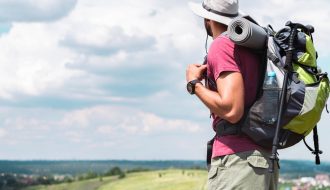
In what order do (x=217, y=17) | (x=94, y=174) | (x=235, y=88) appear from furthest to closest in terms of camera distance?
(x=94, y=174), (x=217, y=17), (x=235, y=88)

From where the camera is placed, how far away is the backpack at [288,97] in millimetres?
4582

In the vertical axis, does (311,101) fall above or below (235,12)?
below

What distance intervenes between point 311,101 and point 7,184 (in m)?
145

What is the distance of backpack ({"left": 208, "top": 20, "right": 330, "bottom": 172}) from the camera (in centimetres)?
458

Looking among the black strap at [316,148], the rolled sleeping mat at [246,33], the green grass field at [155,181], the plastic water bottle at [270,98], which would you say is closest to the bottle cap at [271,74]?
the plastic water bottle at [270,98]

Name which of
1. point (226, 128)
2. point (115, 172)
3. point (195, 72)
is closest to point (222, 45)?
point (195, 72)

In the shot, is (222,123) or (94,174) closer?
(222,123)

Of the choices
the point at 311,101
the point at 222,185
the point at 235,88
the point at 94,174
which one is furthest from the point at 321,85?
the point at 94,174

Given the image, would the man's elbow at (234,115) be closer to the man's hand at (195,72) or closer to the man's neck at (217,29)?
the man's hand at (195,72)

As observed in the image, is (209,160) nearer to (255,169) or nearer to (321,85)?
(255,169)

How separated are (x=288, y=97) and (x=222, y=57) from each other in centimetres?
45

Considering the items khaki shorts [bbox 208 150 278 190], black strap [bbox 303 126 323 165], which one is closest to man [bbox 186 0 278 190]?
khaki shorts [bbox 208 150 278 190]

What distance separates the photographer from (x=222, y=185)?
4680 mm

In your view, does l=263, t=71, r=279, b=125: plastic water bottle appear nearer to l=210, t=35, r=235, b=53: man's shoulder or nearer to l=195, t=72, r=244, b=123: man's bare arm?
l=195, t=72, r=244, b=123: man's bare arm
